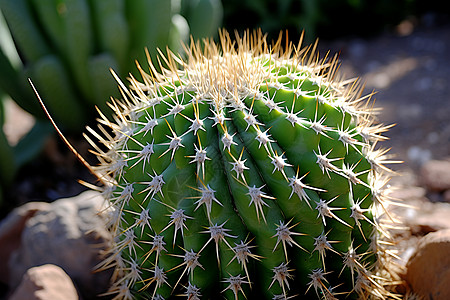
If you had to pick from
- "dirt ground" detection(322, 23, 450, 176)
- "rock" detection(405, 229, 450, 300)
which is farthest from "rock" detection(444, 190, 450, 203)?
"rock" detection(405, 229, 450, 300)

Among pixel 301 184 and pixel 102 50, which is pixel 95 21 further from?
pixel 301 184

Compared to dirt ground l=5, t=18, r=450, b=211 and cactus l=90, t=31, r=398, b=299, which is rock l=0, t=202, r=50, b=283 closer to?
dirt ground l=5, t=18, r=450, b=211

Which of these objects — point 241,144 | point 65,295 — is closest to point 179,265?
point 241,144

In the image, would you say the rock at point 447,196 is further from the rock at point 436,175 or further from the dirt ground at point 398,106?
the dirt ground at point 398,106

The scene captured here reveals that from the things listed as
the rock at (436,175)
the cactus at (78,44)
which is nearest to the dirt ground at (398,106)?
the rock at (436,175)

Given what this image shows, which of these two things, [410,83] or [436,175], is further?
[410,83]

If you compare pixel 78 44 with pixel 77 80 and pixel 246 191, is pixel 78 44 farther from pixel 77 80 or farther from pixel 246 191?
pixel 246 191

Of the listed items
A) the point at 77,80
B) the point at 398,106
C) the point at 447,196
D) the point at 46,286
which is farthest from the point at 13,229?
the point at 398,106
